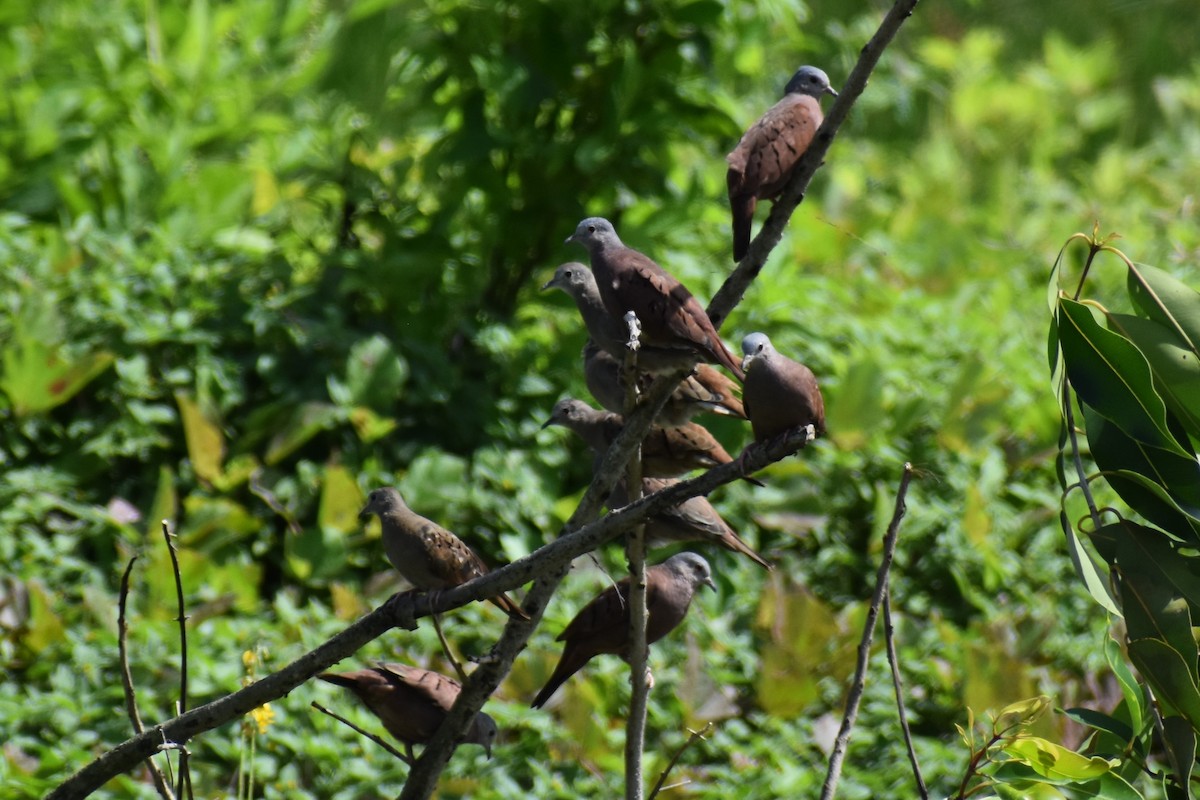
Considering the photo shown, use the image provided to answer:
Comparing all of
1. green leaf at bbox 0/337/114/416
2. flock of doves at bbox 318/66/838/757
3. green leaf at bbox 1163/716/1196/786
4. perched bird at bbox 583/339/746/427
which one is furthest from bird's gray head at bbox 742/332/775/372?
green leaf at bbox 0/337/114/416

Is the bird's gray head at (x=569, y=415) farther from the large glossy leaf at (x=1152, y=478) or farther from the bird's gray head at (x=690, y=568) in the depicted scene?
the large glossy leaf at (x=1152, y=478)

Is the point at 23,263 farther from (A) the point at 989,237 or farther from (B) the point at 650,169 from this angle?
(A) the point at 989,237

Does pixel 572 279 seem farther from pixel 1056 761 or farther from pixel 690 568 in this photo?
pixel 1056 761

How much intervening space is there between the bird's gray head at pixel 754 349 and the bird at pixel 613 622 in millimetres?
617

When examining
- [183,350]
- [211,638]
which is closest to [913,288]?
[183,350]

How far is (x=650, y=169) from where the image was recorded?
14.9ft

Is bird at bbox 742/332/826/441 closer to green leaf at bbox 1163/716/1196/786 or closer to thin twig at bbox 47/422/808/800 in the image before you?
thin twig at bbox 47/422/808/800

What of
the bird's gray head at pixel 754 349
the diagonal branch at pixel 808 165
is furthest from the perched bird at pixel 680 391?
the diagonal branch at pixel 808 165

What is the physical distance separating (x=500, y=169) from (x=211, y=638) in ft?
6.06

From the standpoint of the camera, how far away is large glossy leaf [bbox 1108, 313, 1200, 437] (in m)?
1.90

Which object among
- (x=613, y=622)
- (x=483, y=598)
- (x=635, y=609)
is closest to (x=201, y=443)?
(x=613, y=622)

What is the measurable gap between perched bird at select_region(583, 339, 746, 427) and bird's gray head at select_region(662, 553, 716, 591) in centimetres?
64

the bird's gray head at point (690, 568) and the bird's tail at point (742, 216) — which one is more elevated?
→ the bird's tail at point (742, 216)

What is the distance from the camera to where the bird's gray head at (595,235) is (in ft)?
8.58
